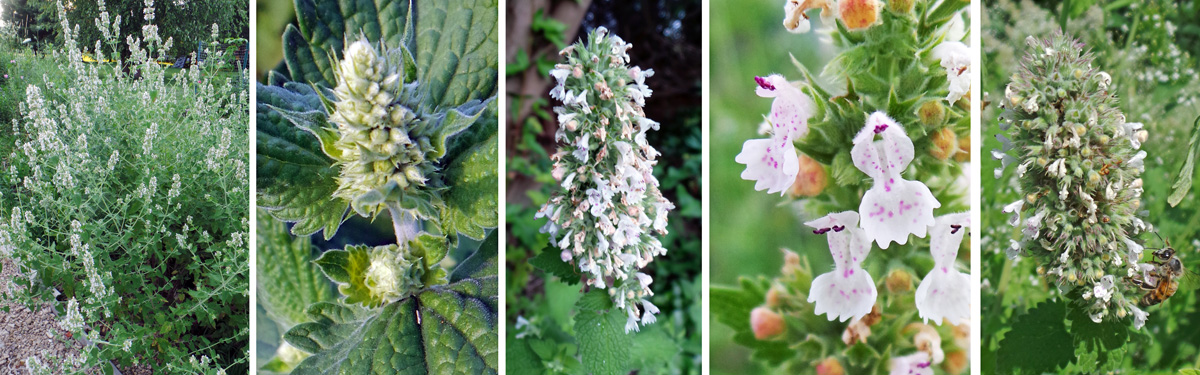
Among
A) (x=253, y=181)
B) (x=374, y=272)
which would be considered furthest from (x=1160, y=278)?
(x=253, y=181)

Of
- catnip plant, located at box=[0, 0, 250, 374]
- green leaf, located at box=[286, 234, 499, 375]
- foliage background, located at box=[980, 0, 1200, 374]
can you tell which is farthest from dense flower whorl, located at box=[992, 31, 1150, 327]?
catnip plant, located at box=[0, 0, 250, 374]

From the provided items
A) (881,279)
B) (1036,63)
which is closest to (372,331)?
(881,279)

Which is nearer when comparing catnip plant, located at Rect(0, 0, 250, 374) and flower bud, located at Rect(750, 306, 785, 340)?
flower bud, located at Rect(750, 306, 785, 340)

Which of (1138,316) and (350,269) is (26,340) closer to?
(350,269)

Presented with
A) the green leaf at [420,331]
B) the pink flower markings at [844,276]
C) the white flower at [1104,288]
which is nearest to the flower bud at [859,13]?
the pink flower markings at [844,276]

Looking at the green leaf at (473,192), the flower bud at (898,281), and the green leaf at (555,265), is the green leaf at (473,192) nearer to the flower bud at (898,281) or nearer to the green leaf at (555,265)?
the green leaf at (555,265)

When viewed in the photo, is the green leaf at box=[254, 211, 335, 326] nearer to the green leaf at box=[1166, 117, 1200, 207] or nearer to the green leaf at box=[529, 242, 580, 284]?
the green leaf at box=[529, 242, 580, 284]

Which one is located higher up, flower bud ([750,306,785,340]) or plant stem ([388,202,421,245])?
plant stem ([388,202,421,245])

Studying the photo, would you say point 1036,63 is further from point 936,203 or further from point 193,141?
point 193,141
